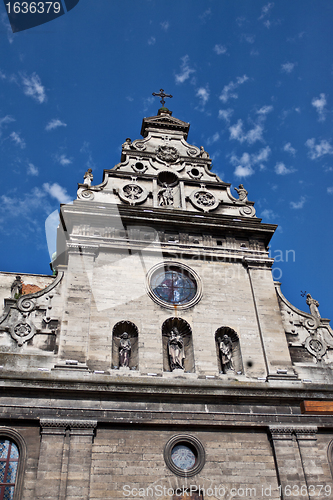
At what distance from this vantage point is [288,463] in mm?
13086

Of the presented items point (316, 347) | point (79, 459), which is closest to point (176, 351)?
point (79, 459)

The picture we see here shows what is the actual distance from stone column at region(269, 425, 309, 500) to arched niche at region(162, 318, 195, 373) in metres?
3.09

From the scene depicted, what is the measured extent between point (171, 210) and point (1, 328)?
739 cm

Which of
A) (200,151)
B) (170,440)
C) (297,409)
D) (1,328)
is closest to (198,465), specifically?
(170,440)

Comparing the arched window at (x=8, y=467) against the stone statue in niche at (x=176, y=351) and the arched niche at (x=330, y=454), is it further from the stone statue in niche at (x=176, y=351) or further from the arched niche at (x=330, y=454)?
the arched niche at (x=330, y=454)

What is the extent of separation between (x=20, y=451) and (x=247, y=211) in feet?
39.3

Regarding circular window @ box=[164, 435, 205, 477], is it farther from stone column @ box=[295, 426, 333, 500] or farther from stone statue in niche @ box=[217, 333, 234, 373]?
stone column @ box=[295, 426, 333, 500]

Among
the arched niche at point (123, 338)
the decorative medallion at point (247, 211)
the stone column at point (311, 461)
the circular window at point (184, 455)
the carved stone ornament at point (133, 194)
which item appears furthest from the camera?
the decorative medallion at point (247, 211)

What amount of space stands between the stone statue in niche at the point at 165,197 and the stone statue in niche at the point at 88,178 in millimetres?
2788

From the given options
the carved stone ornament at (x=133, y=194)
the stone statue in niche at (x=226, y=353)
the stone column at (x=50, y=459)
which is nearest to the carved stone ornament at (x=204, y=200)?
the carved stone ornament at (x=133, y=194)

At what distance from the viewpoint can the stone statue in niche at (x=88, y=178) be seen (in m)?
18.5

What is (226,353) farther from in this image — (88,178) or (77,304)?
(88,178)

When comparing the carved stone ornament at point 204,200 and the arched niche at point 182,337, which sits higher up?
the carved stone ornament at point 204,200

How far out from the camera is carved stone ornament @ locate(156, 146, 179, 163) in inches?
791
